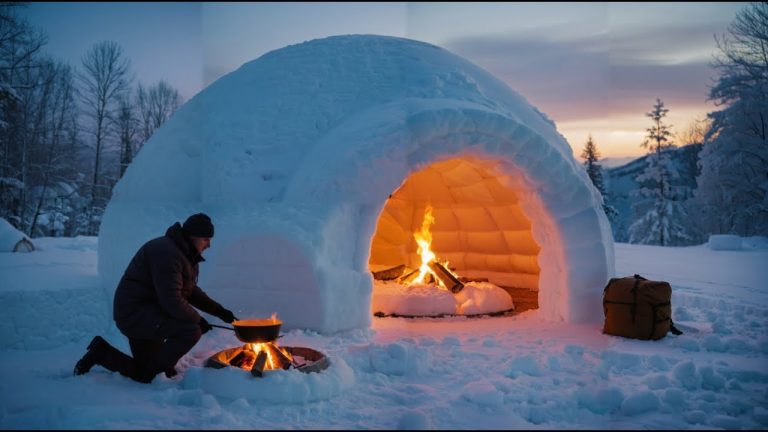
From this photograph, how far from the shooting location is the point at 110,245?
19.6 feet

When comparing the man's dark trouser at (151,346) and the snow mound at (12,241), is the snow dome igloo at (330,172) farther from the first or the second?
the snow mound at (12,241)

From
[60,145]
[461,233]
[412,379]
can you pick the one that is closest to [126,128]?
[60,145]

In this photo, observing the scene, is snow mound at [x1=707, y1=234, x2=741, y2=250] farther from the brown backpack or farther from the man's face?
the man's face

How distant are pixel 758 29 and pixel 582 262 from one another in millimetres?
14978

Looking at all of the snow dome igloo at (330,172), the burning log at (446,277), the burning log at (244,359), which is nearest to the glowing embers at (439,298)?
the burning log at (446,277)

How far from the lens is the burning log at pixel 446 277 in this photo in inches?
283

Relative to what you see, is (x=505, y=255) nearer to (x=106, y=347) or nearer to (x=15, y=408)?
(x=106, y=347)

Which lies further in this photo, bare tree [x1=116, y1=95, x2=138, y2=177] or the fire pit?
bare tree [x1=116, y1=95, x2=138, y2=177]

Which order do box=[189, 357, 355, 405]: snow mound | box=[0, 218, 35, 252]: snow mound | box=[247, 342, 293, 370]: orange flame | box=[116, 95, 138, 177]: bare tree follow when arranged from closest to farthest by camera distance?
1. box=[189, 357, 355, 405]: snow mound
2. box=[247, 342, 293, 370]: orange flame
3. box=[0, 218, 35, 252]: snow mound
4. box=[116, 95, 138, 177]: bare tree

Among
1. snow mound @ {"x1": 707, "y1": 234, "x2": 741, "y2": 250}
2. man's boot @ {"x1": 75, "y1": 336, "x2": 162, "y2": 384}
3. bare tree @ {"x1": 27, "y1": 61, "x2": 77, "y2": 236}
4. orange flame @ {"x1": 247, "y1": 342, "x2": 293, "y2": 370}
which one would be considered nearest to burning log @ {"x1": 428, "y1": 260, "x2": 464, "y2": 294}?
orange flame @ {"x1": 247, "y1": 342, "x2": 293, "y2": 370}

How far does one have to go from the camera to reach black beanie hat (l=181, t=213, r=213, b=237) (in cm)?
369

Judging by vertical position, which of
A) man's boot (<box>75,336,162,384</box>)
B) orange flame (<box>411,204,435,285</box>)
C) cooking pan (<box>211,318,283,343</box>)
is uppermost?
orange flame (<box>411,204,435,285</box>)

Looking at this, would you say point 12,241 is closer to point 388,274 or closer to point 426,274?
point 388,274

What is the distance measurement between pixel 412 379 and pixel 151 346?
1.74m
